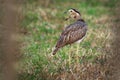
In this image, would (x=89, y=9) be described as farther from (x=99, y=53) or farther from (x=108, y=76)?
(x=108, y=76)

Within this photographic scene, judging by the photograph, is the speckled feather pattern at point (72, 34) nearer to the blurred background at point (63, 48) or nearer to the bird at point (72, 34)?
the bird at point (72, 34)

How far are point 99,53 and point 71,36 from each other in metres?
0.74

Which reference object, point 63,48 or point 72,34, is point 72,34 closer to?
point 72,34

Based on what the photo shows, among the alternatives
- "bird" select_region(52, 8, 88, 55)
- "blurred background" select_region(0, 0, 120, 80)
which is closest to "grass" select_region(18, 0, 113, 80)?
"blurred background" select_region(0, 0, 120, 80)

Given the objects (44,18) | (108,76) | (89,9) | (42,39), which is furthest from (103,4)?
(108,76)

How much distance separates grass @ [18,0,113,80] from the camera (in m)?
8.33

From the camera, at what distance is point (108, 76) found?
8117 mm

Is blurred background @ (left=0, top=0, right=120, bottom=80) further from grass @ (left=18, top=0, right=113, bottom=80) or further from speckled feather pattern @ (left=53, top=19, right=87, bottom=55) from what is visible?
speckled feather pattern @ (left=53, top=19, right=87, bottom=55)

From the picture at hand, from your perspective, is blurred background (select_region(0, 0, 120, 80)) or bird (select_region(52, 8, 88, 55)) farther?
bird (select_region(52, 8, 88, 55))

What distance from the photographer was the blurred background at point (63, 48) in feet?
27.2

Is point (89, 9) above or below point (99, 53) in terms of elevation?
below

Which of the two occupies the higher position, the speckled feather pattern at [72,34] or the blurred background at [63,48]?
the speckled feather pattern at [72,34]

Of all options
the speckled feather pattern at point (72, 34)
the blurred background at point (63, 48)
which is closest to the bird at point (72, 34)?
the speckled feather pattern at point (72, 34)

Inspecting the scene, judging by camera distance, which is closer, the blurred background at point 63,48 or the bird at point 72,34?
the blurred background at point 63,48
